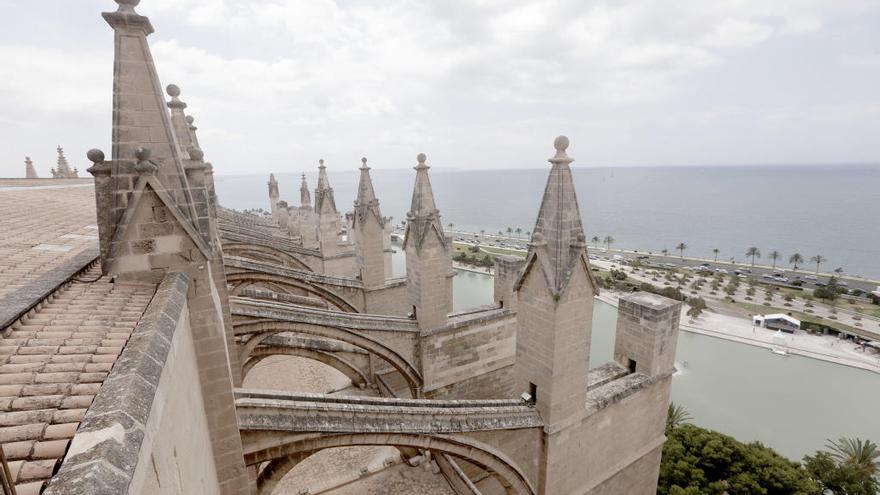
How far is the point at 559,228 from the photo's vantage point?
8.14 m

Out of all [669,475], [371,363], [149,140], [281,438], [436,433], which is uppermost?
[149,140]

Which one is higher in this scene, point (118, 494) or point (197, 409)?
point (118, 494)

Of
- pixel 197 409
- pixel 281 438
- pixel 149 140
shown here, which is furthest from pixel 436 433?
pixel 149 140

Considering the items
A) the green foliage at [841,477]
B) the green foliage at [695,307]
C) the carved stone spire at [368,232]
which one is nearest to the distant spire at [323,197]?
the carved stone spire at [368,232]

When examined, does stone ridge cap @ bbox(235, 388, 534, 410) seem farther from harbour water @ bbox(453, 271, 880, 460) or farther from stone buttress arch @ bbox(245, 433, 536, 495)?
harbour water @ bbox(453, 271, 880, 460)

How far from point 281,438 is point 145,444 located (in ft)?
14.5

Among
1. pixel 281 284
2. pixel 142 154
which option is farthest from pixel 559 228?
pixel 281 284

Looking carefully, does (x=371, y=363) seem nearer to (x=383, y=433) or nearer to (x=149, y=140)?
(x=383, y=433)

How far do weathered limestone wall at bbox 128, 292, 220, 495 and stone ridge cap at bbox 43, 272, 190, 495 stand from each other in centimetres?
7

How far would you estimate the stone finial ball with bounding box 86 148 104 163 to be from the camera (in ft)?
16.1

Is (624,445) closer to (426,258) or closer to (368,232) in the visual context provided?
(426,258)

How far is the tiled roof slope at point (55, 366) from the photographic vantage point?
8.03 feet

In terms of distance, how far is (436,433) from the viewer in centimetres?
789

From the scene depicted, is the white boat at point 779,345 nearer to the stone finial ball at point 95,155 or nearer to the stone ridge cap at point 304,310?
the stone ridge cap at point 304,310
